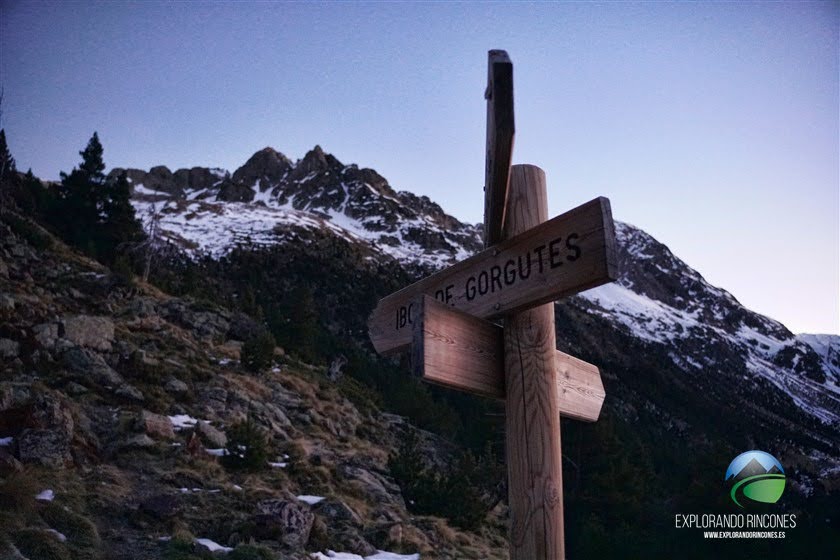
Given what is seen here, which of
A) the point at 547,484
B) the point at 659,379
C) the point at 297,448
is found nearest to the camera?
the point at 547,484

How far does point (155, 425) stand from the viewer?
11844 mm

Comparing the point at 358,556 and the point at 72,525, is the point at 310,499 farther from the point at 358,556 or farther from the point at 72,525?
the point at 72,525

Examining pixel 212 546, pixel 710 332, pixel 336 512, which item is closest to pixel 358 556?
pixel 336 512

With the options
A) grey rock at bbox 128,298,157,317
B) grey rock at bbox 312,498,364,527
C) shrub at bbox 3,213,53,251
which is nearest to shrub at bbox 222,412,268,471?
grey rock at bbox 312,498,364,527

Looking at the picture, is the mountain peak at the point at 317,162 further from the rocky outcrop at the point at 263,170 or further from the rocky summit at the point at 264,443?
the rocky summit at the point at 264,443

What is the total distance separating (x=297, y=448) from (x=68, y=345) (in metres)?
5.69

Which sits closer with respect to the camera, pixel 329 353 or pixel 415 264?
pixel 329 353

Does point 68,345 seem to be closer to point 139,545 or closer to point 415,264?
point 139,545

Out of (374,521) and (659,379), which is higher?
(659,379)

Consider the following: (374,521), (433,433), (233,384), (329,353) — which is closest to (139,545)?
(374,521)

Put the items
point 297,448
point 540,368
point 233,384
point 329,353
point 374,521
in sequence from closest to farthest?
point 540,368
point 374,521
point 297,448
point 233,384
point 329,353

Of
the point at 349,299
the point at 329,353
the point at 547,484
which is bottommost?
the point at 547,484

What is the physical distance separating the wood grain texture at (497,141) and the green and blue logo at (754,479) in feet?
51.7

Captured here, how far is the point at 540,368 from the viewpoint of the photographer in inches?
83.2
